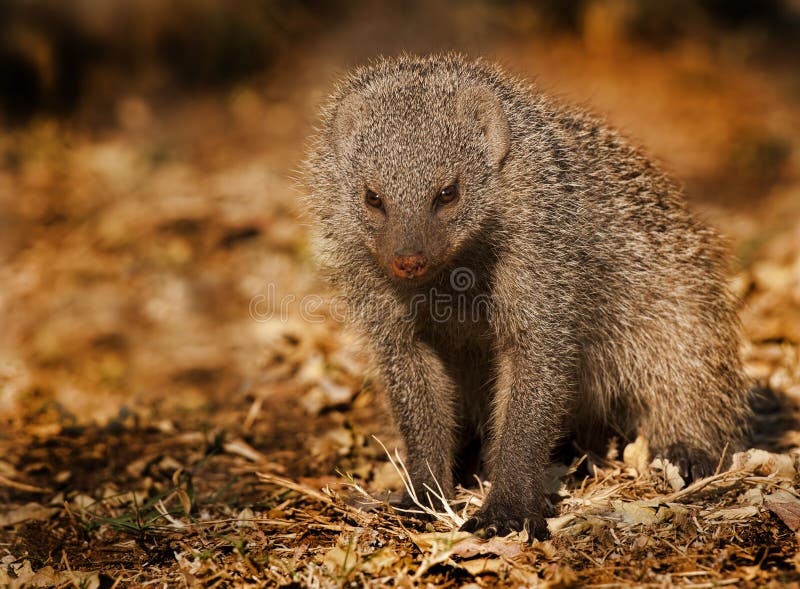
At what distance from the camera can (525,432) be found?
425 centimetres

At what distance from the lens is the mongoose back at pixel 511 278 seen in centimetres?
414

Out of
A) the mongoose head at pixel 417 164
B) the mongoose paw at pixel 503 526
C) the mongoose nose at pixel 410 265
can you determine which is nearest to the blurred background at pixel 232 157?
the mongoose head at pixel 417 164

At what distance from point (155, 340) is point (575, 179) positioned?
430 centimetres

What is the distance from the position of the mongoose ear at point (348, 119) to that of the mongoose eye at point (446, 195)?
1.86 feet

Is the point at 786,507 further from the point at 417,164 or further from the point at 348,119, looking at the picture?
the point at 348,119

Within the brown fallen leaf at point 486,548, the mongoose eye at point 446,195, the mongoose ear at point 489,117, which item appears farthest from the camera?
the mongoose ear at point 489,117

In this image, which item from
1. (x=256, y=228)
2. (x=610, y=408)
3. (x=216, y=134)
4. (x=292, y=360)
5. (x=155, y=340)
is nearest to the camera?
(x=610, y=408)

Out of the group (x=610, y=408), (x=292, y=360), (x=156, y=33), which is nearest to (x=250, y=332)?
(x=292, y=360)

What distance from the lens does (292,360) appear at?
22.1ft

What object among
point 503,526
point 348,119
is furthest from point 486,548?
point 348,119

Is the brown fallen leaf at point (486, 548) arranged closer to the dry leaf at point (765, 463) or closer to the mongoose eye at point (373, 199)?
the dry leaf at point (765, 463)

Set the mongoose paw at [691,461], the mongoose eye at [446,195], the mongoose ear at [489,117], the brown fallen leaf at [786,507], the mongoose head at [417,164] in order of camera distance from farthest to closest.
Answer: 1. the mongoose paw at [691,461]
2. the mongoose ear at [489,117]
3. the mongoose eye at [446,195]
4. the mongoose head at [417,164]
5. the brown fallen leaf at [786,507]

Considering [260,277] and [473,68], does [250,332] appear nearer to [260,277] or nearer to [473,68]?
[260,277]

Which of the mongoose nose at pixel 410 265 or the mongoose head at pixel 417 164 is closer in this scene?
the mongoose nose at pixel 410 265
